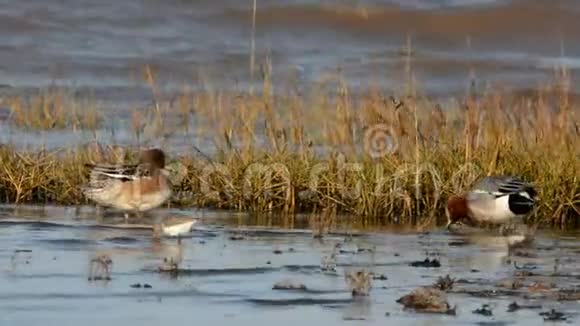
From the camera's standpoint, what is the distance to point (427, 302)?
7258 millimetres

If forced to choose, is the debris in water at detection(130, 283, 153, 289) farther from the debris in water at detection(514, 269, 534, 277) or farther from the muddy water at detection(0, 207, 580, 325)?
the debris in water at detection(514, 269, 534, 277)

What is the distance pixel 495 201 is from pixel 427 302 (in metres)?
3.19

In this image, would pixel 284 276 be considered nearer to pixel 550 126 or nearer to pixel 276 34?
pixel 550 126

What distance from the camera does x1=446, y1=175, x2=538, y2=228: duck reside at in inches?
407

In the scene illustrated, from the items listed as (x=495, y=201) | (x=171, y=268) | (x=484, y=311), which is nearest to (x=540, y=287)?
(x=484, y=311)

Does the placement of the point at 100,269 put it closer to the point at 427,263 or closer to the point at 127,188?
the point at 427,263

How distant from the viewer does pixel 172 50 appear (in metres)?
20.8

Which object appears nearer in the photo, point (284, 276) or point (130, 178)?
point (284, 276)

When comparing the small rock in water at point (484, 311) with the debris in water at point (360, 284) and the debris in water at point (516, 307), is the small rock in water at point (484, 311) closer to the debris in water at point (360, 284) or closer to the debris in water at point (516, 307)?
the debris in water at point (516, 307)

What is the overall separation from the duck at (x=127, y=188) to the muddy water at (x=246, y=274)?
20 cm

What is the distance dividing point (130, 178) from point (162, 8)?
1265 centimetres

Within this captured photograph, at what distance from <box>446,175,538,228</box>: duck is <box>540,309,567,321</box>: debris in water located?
10.1 ft

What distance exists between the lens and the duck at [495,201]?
10344 millimetres

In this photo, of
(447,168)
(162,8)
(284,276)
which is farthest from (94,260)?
(162,8)
